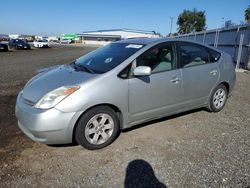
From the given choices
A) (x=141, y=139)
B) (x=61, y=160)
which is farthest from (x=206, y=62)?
(x=61, y=160)

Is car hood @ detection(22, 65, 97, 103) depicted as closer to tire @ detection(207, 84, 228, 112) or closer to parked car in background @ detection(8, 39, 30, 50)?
tire @ detection(207, 84, 228, 112)

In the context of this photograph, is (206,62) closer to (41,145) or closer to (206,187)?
(206,187)

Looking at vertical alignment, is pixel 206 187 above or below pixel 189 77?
below

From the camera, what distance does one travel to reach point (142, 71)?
391 centimetres

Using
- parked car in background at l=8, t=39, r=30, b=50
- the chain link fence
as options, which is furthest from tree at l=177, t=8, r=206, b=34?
the chain link fence

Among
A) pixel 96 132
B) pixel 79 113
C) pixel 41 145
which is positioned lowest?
pixel 41 145

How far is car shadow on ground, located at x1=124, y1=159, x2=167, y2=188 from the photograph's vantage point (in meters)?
2.98

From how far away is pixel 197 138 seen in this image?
4258 mm

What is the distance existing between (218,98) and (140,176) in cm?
307

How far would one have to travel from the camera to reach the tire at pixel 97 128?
3.65m

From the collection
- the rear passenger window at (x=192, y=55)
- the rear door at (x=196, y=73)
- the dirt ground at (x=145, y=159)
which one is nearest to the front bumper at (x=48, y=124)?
the dirt ground at (x=145, y=159)

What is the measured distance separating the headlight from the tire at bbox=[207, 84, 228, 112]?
299 cm

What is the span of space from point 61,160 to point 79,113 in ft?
2.22

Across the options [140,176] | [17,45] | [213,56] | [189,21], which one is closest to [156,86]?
[140,176]
